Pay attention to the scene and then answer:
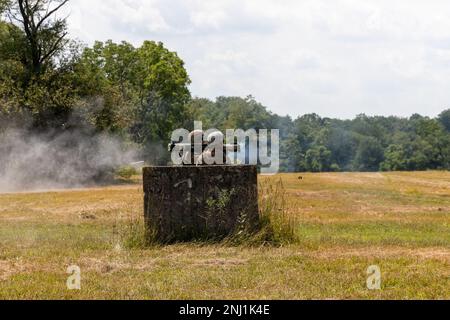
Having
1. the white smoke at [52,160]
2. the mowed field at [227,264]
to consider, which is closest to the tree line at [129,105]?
the white smoke at [52,160]

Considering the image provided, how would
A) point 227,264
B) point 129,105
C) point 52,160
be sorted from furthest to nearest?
point 129,105 < point 52,160 < point 227,264

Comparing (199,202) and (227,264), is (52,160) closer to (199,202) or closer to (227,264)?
(199,202)

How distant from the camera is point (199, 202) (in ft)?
43.0

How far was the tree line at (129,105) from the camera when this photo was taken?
44.5 metres

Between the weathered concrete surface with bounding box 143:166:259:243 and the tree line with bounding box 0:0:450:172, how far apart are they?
101 ft

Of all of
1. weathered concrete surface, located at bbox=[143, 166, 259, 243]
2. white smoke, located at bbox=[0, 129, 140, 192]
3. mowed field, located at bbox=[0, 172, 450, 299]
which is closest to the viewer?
mowed field, located at bbox=[0, 172, 450, 299]

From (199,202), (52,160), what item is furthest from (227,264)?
(52,160)

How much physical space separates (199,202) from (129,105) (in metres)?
40.0

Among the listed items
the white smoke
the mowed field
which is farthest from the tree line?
the mowed field

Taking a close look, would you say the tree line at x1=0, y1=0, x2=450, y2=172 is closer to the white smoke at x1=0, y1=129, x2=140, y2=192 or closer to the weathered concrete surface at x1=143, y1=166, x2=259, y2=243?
the white smoke at x1=0, y1=129, x2=140, y2=192

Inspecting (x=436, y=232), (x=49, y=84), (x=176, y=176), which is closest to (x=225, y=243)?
(x=176, y=176)

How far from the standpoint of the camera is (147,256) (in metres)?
11.6

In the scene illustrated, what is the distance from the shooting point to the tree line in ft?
146

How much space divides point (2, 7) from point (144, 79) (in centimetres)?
2649
